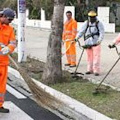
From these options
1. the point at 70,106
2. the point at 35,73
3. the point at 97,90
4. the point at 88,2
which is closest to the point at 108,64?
the point at 35,73

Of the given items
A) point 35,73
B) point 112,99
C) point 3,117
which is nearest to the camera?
point 3,117

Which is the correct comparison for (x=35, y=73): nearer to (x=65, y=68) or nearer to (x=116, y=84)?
(x=65, y=68)

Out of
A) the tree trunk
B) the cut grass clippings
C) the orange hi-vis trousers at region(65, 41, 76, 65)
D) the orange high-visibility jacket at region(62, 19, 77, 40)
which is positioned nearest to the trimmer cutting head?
the cut grass clippings

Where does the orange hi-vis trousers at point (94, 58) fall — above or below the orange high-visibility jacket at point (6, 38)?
below

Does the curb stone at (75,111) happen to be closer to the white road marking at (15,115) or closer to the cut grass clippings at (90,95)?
the cut grass clippings at (90,95)

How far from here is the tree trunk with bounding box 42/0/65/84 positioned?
32.7 feet

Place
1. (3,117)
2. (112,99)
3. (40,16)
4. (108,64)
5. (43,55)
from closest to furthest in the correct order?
(3,117)
(112,99)
(108,64)
(43,55)
(40,16)

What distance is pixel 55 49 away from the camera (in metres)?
10.1

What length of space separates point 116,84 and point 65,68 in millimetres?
2812

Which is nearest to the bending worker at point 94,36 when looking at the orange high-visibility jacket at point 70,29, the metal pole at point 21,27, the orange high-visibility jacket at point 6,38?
the orange high-visibility jacket at point 70,29

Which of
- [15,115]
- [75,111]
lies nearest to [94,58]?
[75,111]

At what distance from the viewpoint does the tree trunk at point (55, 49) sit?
9.97 meters

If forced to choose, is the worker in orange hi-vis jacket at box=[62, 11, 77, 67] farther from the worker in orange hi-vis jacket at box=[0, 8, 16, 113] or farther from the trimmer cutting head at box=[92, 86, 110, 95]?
the worker in orange hi-vis jacket at box=[0, 8, 16, 113]

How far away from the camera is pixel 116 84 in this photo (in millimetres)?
10000
